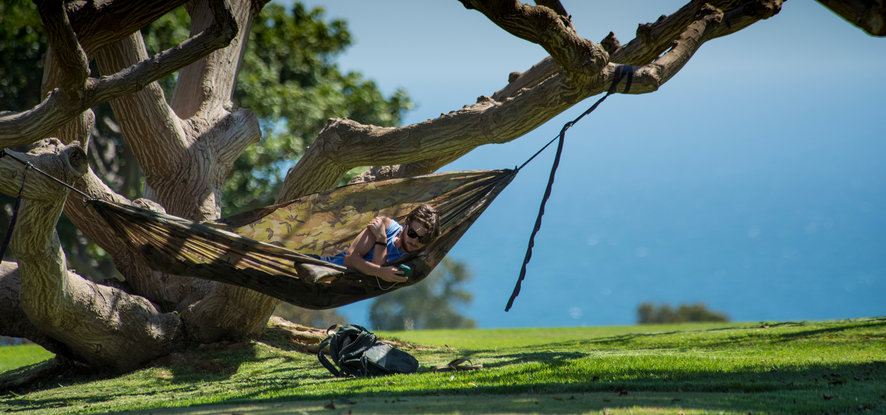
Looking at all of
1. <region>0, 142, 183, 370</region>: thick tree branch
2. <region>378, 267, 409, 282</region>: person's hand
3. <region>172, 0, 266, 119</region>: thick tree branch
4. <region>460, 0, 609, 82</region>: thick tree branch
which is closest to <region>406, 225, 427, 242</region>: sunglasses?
<region>378, 267, 409, 282</region>: person's hand

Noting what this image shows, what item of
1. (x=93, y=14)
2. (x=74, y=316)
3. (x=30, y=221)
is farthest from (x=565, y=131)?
(x=74, y=316)

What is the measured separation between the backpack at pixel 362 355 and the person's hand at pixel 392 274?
72cm

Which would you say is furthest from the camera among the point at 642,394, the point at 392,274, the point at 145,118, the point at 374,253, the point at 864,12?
the point at 145,118

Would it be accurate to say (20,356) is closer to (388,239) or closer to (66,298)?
(66,298)

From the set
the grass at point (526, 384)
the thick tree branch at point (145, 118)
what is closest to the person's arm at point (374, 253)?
the grass at point (526, 384)

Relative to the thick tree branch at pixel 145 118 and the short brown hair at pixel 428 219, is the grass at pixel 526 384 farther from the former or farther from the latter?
the thick tree branch at pixel 145 118

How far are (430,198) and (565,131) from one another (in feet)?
3.09

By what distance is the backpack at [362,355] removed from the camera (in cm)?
456

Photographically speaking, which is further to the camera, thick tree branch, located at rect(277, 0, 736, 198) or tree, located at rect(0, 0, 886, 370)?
thick tree branch, located at rect(277, 0, 736, 198)

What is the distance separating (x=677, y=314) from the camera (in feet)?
88.1

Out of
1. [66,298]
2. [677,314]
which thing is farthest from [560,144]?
[677,314]

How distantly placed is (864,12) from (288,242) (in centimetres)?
333

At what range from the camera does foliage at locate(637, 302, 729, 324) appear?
79.4 ft

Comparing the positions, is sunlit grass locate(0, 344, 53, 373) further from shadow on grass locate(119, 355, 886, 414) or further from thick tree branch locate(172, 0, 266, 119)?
shadow on grass locate(119, 355, 886, 414)
